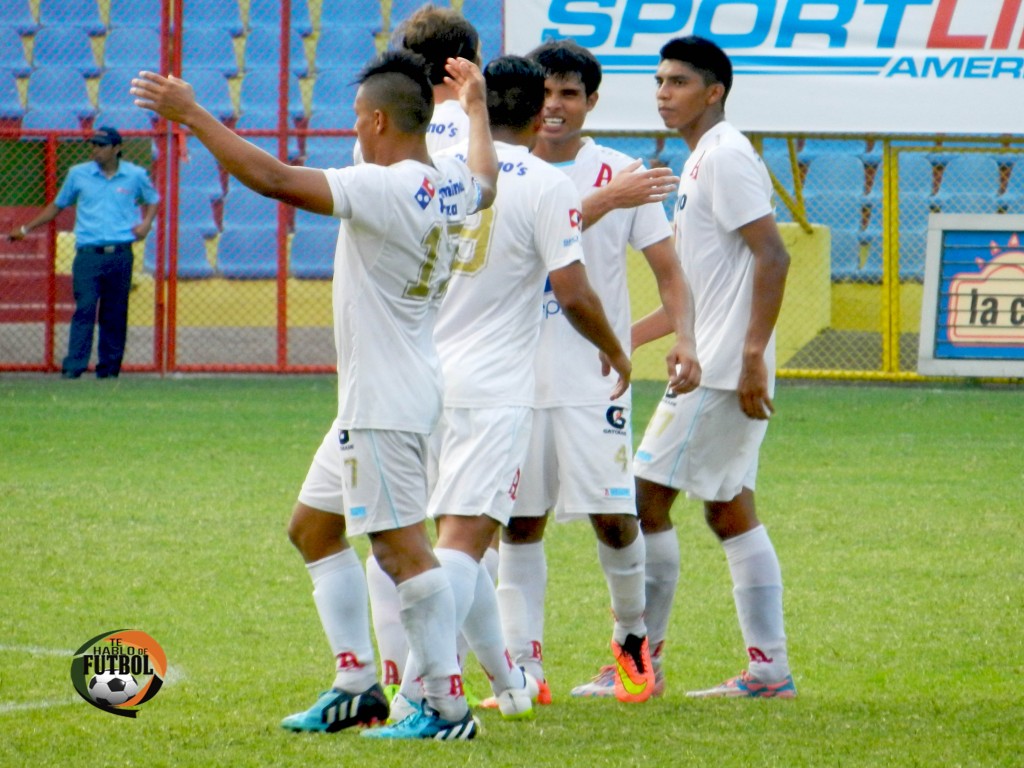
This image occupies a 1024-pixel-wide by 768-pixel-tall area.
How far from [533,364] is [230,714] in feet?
4.05

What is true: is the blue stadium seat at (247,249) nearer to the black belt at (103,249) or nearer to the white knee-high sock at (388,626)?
the black belt at (103,249)

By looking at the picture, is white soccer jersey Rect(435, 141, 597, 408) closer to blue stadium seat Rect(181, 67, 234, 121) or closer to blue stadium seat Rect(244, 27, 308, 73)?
blue stadium seat Rect(181, 67, 234, 121)

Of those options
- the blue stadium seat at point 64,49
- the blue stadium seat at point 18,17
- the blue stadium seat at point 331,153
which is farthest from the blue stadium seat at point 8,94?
the blue stadium seat at point 331,153

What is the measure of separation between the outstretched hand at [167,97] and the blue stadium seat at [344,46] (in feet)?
49.0

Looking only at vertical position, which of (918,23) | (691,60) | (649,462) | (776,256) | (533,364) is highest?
(918,23)

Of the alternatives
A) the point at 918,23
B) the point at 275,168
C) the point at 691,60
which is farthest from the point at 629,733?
the point at 918,23

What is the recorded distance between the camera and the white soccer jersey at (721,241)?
15.3 ft

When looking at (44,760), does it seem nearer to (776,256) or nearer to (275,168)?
(275,168)

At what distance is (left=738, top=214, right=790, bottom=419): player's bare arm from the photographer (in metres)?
4.66

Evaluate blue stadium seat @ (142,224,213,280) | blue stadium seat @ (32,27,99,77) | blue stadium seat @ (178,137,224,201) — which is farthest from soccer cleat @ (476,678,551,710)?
blue stadium seat @ (32,27,99,77)

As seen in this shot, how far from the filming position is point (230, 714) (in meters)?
4.28

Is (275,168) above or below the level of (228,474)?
above

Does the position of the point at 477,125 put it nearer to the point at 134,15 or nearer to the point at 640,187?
the point at 640,187


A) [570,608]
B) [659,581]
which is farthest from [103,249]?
[659,581]
